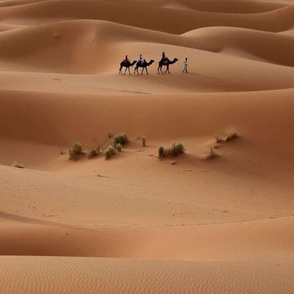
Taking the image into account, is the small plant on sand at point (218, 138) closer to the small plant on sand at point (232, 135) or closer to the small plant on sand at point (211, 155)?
the small plant on sand at point (232, 135)

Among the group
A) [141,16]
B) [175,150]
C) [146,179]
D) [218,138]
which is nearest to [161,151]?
[175,150]

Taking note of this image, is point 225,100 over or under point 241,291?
over

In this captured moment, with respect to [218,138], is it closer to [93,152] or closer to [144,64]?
[93,152]

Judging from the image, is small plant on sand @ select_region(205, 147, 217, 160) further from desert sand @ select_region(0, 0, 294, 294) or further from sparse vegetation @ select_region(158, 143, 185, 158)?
sparse vegetation @ select_region(158, 143, 185, 158)

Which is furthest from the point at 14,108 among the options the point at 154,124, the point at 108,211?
the point at 108,211

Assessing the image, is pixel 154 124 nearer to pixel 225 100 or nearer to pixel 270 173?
pixel 225 100

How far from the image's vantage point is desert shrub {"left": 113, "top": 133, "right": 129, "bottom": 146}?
1957 centimetres

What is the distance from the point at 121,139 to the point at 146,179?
349cm

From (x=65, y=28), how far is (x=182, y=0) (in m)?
39.3

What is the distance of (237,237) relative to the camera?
994 cm

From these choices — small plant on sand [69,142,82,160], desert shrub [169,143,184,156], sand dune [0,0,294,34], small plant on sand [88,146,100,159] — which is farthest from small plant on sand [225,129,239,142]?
sand dune [0,0,294,34]

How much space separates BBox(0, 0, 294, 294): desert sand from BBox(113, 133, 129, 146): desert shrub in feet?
1.39

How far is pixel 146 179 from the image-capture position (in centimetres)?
1645

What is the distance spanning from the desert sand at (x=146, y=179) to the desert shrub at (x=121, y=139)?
0.42 m
